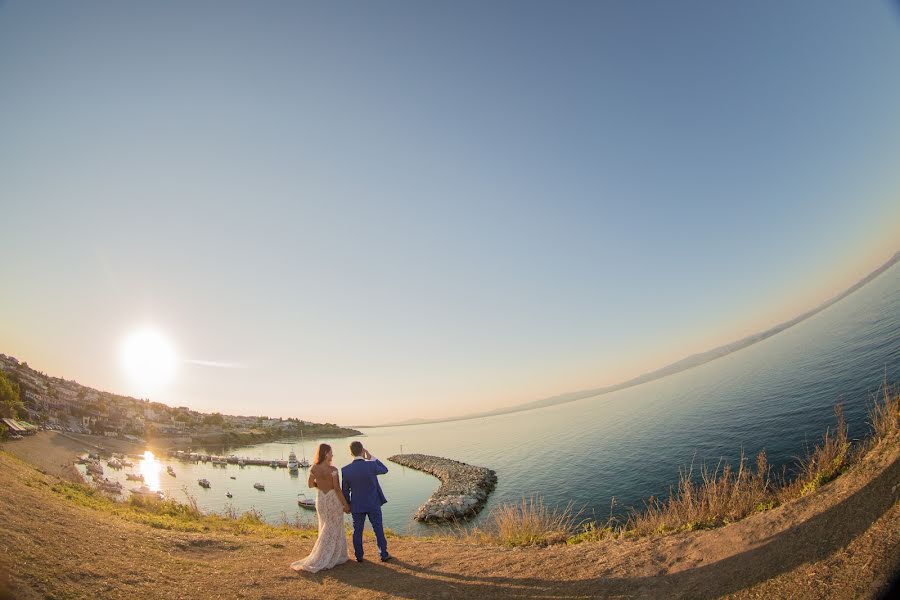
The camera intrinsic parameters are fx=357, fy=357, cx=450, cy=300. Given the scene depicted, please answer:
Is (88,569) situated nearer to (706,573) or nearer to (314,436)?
(706,573)

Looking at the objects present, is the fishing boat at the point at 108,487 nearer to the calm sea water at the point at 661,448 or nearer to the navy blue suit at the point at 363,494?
the calm sea water at the point at 661,448

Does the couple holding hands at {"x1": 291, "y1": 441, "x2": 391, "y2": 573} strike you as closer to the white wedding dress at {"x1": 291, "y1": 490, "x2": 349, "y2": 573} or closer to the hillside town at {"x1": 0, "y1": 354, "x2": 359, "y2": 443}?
the white wedding dress at {"x1": 291, "y1": 490, "x2": 349, "y2": 573}

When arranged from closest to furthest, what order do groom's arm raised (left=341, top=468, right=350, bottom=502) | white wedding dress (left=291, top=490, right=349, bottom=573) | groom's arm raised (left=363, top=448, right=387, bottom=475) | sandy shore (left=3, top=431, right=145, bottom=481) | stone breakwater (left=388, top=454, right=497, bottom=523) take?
white wedding dress (left=291, top=490, right=349, bottom=573)
groom's arm raised (left=363, top=448, right=387, bottom=475)
groom's arm raised (left=341, top=468, right=350, bottom=502)
sandy shore (left=3, top=431, right=145, bottom=481)
stone breakwater (left=388, top=454, right=497, bottom=523)

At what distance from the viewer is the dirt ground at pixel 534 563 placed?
450 centimetres

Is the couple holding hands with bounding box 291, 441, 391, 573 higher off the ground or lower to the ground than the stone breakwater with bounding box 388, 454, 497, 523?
higher

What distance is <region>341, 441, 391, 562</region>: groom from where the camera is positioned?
8070 mm

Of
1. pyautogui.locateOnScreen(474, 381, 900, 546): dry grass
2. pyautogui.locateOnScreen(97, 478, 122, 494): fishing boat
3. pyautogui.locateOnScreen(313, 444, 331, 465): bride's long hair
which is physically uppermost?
pyautogui.locateOnScreen(313, 444, 331, 465): bride's long hair

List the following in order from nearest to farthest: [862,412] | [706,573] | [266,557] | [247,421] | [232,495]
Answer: [706,573] < [266,557] < [862,412] < [232,495] < [247,421]

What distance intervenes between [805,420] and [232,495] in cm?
6771

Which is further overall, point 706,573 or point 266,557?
point 266,557

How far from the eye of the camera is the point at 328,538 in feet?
25.8

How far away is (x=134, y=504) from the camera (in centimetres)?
1419

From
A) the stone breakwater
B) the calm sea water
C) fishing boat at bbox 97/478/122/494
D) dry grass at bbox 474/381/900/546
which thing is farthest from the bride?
fishing boat at bbox 97/478/122/494

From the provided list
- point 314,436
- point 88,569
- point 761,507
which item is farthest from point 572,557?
point 314,436
